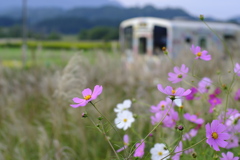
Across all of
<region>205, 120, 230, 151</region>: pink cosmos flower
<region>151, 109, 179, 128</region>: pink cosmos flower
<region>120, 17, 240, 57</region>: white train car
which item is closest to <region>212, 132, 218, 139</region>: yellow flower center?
<region>205, 120, 230, 151</region>: pink cosmos flower

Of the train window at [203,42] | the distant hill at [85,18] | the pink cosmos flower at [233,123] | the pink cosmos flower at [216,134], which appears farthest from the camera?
the distant hill at [85,18]

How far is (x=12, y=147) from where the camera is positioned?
2.61 meters

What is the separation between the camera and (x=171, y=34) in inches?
365

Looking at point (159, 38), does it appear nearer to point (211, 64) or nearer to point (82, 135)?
point (211, 64)

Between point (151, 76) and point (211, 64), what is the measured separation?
0.93 m

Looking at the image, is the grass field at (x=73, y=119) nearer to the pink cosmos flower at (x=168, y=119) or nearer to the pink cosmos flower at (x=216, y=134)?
the pink cosmos flower at (x=168, y=119)

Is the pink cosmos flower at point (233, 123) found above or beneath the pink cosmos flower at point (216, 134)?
beneath

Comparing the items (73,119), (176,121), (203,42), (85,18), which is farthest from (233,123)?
(85,18)

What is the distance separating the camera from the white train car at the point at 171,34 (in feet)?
30.5

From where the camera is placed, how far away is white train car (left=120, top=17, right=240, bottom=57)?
9.30 meters

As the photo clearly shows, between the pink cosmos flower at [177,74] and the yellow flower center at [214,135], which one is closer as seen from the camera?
the yellow flower center at [214,135]

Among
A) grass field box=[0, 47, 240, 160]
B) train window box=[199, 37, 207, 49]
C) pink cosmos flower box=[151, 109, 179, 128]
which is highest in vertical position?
pink cosmos flower box=[151, 109, 179, 128]

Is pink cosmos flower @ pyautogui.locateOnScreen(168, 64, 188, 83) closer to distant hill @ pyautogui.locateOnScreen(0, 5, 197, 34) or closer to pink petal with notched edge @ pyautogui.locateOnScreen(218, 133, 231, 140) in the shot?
pink petal with notched edge @ pyautogui.locateOnScreen(218, 133, 231, 140)

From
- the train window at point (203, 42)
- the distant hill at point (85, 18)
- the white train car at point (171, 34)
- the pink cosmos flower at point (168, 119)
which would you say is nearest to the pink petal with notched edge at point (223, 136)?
the pink cosmos flower at point (168, 119)
